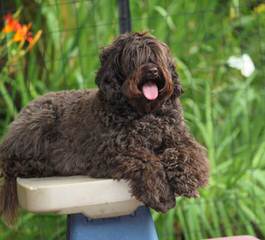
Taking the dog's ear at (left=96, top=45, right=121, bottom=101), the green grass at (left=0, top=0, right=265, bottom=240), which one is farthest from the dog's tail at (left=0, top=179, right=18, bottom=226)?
the green grass at (left=0, top=0, right=265, bottom=240)

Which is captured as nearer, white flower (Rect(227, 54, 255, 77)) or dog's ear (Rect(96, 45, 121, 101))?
dog's ear (Rect(96, 45, 121, 101))

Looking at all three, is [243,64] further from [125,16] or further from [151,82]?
[151,82]

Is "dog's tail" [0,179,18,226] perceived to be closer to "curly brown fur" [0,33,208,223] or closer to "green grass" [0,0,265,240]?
"curly brown fur" [0,33,208,223]

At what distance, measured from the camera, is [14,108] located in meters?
4.14

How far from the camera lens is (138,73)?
2465mm

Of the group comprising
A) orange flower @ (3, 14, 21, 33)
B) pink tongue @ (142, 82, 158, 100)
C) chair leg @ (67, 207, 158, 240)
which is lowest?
chair leg @ (67, 207, 158, 240)

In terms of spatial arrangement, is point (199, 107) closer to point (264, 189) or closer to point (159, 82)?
point (264, 189)

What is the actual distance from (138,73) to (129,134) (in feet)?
0.84

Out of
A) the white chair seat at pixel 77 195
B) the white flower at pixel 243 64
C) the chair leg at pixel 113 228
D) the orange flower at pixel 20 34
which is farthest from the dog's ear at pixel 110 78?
the white flower at pixel 243 64

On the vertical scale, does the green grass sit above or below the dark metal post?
below

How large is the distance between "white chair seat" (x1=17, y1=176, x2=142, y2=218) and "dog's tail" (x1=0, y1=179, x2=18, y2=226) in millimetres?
306

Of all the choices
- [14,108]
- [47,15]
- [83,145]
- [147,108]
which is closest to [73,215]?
[83,145]

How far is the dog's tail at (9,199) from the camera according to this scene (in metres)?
2.93

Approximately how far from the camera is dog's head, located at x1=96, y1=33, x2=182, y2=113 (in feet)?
8.13
